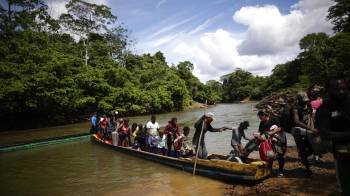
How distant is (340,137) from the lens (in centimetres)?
317

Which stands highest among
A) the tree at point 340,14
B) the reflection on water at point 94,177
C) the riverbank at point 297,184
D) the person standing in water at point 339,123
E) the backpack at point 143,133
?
the tree at point 340,14

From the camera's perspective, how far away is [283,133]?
762 centimetres

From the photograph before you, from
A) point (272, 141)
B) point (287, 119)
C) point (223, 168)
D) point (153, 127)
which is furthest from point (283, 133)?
point (153, 127)

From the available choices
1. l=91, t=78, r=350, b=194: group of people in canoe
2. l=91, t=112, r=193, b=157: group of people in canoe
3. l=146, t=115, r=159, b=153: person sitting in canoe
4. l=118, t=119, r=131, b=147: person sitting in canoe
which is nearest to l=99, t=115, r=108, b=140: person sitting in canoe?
l=91, t=78, r=350, b=194: group of people in canoe

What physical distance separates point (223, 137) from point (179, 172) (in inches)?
304

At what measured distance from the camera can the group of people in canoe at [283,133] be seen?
3258 mm

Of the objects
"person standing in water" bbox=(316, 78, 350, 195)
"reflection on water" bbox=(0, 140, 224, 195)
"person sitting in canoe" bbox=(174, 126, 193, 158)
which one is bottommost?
"reflection on water" bbox=(0, 140, 224, 195)

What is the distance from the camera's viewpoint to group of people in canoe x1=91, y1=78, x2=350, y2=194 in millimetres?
3258

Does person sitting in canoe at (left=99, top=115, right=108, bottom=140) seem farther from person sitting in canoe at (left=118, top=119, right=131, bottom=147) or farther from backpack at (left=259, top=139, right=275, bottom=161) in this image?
backpack at (left=259, top=139, right=275, bottom=161)

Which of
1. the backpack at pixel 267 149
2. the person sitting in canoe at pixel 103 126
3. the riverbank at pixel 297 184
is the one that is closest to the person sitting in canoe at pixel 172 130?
the riverbank at pixel 297 184

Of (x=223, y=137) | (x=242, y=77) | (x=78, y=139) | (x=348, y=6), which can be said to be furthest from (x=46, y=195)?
(x=242, y=77)

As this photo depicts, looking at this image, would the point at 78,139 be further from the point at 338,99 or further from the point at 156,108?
the point at 156,108

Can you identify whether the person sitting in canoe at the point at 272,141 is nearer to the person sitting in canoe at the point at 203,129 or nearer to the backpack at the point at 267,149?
the backpack at the point at 267,149

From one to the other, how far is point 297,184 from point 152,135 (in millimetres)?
6544
